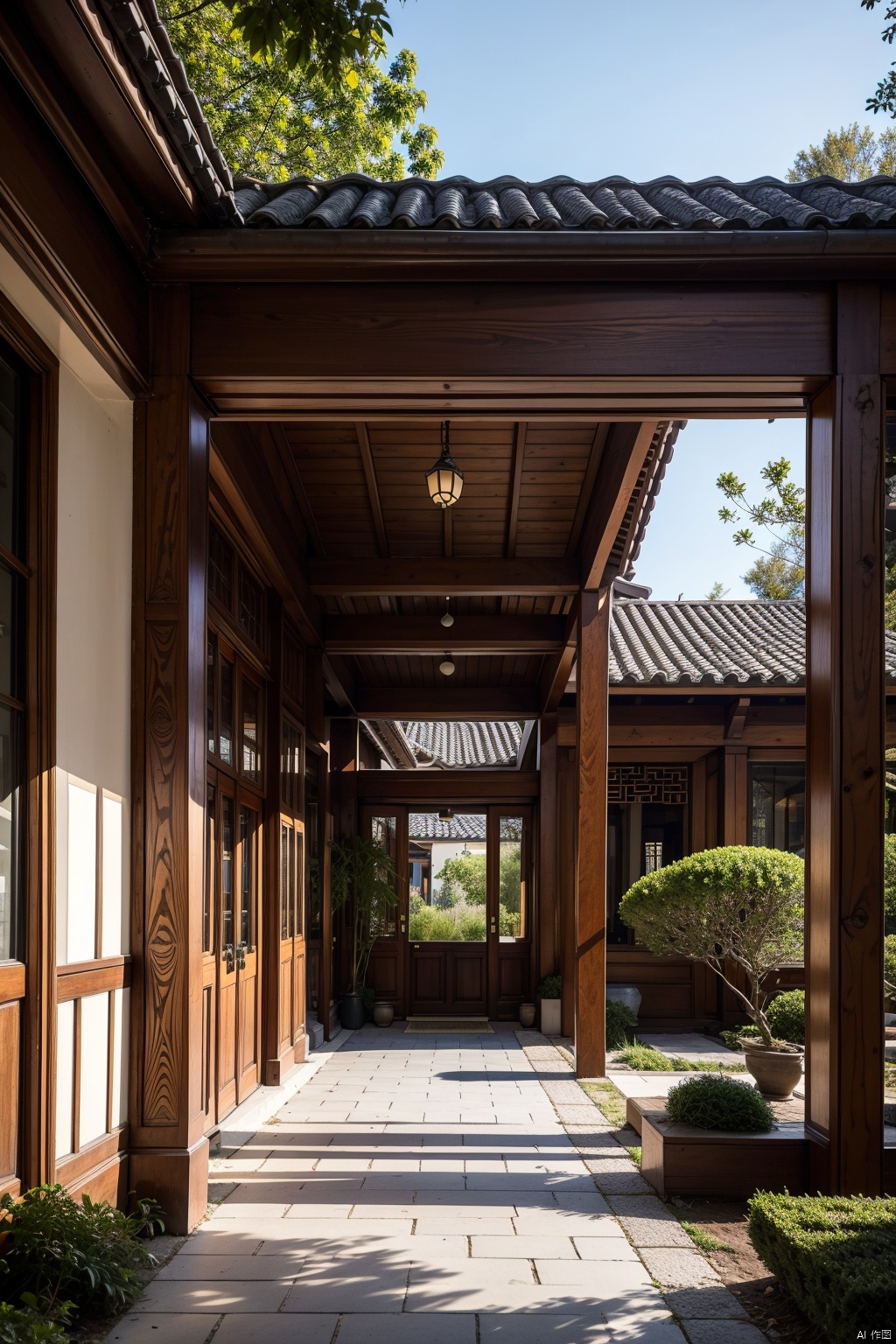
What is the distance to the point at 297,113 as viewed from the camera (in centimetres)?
1302

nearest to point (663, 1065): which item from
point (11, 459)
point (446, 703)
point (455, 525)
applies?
point (455, 525)

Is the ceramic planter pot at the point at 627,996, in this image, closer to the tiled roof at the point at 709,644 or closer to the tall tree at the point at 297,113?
the tiled roof at the point at 709,644

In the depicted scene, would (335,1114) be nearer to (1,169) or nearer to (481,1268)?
(481,1268)

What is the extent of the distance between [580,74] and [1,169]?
630 centimetres

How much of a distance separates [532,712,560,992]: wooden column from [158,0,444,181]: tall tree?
265 inches

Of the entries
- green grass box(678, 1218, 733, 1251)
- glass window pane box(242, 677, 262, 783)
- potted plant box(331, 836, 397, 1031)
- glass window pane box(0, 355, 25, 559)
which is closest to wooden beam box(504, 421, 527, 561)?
glass window pane box(242, 677, 262, 783)

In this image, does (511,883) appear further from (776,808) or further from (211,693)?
(211,693)

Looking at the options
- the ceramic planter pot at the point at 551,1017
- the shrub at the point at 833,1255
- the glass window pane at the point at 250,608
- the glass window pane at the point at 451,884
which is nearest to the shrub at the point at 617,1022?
the ceramic planter pot at the point at 551,1017

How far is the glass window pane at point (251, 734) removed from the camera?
7277mm

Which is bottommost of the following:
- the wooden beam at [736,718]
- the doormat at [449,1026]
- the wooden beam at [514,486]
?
the doormat at [449,1026]

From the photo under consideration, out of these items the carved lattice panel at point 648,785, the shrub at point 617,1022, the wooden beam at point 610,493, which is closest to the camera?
the wooden beam at point 610,493

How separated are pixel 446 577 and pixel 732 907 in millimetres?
3231

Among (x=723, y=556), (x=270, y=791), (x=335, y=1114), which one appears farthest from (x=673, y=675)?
(x=723, y=556)

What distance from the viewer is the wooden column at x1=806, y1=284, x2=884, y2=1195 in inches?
174
